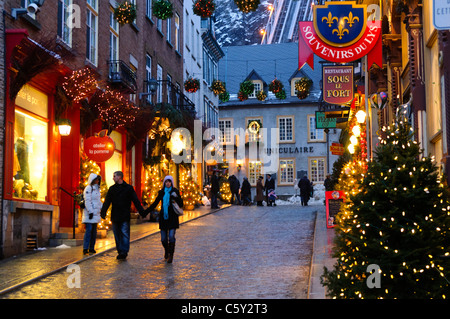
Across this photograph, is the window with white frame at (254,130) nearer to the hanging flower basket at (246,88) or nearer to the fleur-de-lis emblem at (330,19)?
the hanging flower basket at (246,88)

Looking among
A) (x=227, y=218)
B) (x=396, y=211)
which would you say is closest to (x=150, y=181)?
(x=227, y=218)

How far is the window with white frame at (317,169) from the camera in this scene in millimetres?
56625

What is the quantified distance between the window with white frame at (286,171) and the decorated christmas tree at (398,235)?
50043mm

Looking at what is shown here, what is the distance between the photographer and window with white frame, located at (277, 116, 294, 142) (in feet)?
190

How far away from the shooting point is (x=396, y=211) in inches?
261

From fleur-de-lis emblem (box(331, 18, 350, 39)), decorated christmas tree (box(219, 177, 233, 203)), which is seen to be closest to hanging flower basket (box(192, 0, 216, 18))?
fleur-de-lis emblem (box(331, 18, 350, 39))

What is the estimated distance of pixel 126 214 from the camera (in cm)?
1386

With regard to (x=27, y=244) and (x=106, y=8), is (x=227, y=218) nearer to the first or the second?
(x=106, y=8)

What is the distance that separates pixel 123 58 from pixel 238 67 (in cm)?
3949

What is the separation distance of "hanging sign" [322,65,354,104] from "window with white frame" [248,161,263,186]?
36.4 metres

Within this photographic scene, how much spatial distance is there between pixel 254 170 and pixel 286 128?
4.41 m

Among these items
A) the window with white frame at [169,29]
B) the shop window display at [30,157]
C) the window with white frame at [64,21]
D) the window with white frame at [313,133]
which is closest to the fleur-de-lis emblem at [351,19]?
the shop window display at [30,157]

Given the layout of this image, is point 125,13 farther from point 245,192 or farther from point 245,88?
point 245,192

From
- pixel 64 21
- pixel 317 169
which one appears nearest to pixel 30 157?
pixel 64 21
